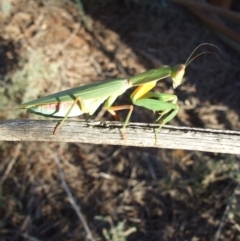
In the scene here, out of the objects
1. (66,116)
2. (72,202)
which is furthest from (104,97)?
(72,202)

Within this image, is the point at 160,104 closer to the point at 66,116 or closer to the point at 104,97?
the point at 104,97

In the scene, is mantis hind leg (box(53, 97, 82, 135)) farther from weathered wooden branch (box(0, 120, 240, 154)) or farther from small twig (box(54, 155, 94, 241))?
small twig (box(54, 155, 94, 241))

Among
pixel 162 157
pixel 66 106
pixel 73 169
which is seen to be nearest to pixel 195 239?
pixel 162 157

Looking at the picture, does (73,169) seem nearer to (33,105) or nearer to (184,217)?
(184,217)

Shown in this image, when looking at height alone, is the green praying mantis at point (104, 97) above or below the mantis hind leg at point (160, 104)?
above

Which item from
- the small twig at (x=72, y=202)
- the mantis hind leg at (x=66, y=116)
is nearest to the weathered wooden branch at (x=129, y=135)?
the mantis hind leg at (x=66, y=116)

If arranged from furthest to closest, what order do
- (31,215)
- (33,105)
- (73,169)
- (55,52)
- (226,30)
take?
1. (226,30)
2. (55,52)
3. (73,169)
4. (31,215)
5. (33,105)

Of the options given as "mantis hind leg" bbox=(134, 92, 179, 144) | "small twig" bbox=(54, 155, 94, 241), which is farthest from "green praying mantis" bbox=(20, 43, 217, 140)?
"small twig" bbox=(54, 155, 94, 241)

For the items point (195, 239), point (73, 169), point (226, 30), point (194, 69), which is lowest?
point (195, 239)

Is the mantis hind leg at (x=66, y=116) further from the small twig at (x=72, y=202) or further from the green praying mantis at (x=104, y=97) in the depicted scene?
the small twig at (x=72, y=202)
